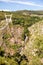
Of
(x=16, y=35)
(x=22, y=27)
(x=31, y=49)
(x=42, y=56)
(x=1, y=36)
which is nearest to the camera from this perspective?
(x=42, y=56)

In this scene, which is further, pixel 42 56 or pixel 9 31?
pixel 9 31

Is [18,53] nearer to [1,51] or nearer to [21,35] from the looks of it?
[1,51]

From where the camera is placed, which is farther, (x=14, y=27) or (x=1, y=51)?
(x=14, y=27)

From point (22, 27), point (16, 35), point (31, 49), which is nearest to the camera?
point (31, 49)

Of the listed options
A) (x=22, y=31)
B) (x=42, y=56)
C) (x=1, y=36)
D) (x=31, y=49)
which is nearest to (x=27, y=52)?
(x=31, y=49)

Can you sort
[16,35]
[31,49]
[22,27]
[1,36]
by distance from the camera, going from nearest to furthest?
1. [31,49]
2. [1,36]
3. [16,35]
4. [22,27]

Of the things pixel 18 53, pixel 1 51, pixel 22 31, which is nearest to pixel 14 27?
pixel 22 31

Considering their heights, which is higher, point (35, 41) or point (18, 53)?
point (35, 41)

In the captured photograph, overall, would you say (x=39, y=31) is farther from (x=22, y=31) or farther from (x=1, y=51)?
(x=1, y=51)

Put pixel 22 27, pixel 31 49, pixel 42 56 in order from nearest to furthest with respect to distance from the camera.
A: pixel 42 56, pixel 31 49, pixel 22 27
